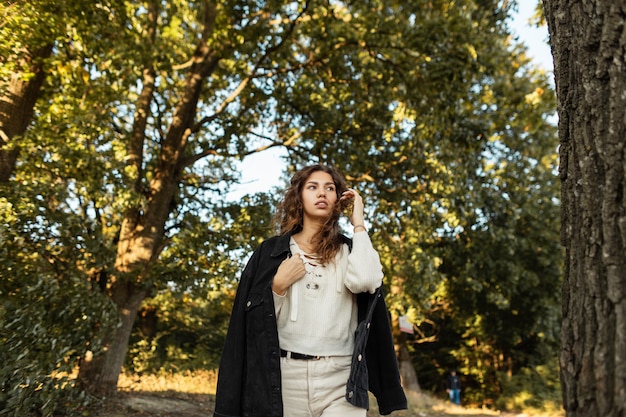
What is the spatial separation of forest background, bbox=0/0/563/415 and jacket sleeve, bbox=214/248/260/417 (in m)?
3.20

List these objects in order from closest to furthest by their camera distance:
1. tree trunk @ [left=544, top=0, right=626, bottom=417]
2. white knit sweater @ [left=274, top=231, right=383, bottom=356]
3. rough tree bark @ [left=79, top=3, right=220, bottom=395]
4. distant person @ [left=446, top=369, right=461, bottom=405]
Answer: tree trunk @ [left=544, top=0, right=626, bottom=417] → white knit sweater @ [left=274, top=231, right=383, bottom=356] → rough tree bark @ [left=79, top=3, right=220, bottom=395] → distant person @ [left=446, top=369, right=461, bottom=405]

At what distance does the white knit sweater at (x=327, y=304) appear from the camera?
A: 2578 millimetres

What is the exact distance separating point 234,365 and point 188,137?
24.7 ft

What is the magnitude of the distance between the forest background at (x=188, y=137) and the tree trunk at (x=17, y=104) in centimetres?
3

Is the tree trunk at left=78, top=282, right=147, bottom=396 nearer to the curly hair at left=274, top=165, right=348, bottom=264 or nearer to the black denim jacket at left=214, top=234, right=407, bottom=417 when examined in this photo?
the curly hair at left=274, top=165, right=348, bottom=264

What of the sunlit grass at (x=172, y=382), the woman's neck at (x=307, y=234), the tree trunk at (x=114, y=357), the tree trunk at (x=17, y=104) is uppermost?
the tree trunk at (x=17, y=104)

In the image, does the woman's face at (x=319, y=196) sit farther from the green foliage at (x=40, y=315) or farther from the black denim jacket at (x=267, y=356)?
the green foliage at (x=40, y=315)

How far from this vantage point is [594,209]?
1725 mm

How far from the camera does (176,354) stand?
18.9 m

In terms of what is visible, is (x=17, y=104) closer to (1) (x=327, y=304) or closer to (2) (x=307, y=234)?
(2) (x=307, y=234)

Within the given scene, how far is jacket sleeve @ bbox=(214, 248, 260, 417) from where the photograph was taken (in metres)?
2.46

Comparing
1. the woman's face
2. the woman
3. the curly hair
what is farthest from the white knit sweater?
A: the woman's face

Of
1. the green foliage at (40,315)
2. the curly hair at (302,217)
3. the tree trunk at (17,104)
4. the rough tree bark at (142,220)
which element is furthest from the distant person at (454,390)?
the curly hair at (302,217)

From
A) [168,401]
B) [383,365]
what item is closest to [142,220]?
[168,401]
